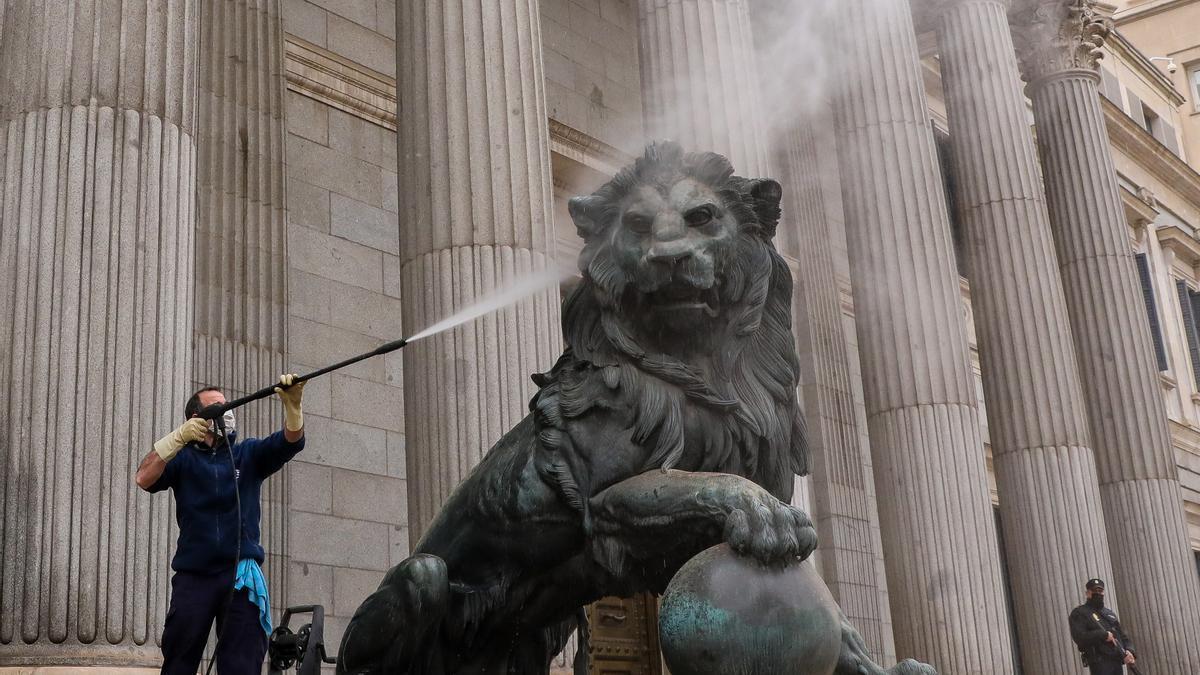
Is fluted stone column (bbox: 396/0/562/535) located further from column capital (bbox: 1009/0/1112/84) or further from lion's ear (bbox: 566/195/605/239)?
column capital (bbox: 1009/0/1112/84)

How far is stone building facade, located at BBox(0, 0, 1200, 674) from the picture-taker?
8305mm

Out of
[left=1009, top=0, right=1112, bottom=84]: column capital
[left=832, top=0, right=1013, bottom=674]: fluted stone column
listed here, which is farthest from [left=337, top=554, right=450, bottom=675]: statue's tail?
[left=1009, top=0, right=1112, bottom=84]: column capital

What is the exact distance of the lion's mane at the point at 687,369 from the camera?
439cm

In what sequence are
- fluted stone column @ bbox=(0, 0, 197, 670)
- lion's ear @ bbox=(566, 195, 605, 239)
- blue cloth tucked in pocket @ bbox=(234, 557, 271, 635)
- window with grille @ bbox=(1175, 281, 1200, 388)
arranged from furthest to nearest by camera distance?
window with grille @ bbox=(1175, 281, 1200, 388) < fluted stone column @ bbox=(0, 0, 197, 670) < blue cloth tucked in pocket @ bbox=(234, 557, 271, 635) < lion's ear @ bbox=(566, 195, 605, 239)

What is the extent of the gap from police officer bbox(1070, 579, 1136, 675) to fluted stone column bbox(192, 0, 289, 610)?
865cm

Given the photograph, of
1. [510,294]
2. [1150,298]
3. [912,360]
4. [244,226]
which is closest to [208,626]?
[510,294]

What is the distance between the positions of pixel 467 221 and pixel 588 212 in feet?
20.8

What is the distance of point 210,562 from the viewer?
6.48 m

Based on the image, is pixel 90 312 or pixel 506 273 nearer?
pixel 90 312

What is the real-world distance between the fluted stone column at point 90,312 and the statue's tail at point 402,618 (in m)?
3.83

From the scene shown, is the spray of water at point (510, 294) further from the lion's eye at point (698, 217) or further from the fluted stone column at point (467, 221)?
the lion's eye at point (698, 217)

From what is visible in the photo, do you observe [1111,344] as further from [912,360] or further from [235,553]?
[235,553]

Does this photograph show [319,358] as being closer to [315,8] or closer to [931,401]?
[315,8]

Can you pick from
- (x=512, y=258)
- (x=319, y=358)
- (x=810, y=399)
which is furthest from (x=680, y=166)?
(x=810, y=399)
